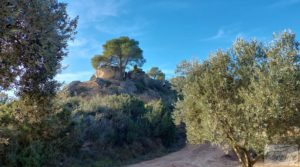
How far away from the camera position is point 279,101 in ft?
35.6

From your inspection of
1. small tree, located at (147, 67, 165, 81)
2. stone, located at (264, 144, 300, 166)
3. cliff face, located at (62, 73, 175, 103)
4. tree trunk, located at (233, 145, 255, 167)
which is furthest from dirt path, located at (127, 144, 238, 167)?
small tree, located at (147, 67, 165, 81)

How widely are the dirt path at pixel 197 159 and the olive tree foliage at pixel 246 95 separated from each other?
23.7 ft

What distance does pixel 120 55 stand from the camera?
5712cm

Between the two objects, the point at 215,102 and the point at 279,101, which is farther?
the point at 215,102

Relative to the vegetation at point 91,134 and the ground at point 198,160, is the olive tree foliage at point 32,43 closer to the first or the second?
the vegetation at point 91,134

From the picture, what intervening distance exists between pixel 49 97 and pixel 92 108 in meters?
19.4

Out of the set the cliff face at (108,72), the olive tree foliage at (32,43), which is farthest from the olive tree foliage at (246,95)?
the cliff face at (108,72)

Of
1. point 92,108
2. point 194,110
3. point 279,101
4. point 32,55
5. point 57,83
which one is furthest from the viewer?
point 92,108

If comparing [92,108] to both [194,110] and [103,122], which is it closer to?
[103,122]

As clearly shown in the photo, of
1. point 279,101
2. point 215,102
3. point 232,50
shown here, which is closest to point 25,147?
point 215,102

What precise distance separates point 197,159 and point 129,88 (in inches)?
1057

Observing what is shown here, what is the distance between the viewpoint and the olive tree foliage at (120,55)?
56094 millimetres

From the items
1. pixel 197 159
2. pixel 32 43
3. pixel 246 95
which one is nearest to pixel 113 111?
pixel 197 159

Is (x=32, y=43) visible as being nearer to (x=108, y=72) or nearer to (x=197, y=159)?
(x=197, y=159)
